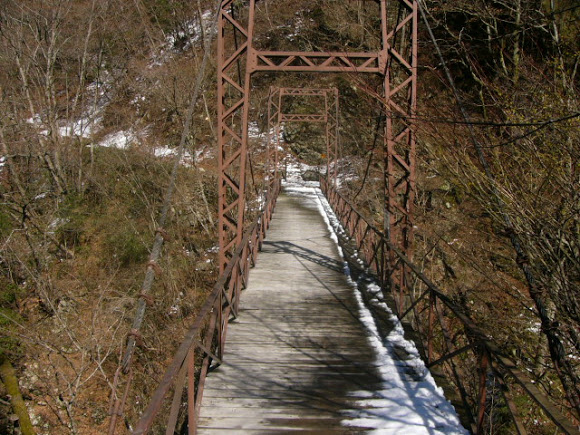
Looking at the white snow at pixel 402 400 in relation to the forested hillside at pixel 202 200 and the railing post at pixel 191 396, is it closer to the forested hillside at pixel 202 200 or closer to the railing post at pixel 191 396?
the forested hillside at pixel 202 200

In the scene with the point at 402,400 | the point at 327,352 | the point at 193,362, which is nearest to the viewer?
the point at 193,362

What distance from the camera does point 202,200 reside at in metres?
19.3

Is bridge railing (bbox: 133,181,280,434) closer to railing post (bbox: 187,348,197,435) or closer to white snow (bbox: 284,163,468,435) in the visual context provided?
railing post (bbox: 187,348,197,435)

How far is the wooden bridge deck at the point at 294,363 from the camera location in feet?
12.6

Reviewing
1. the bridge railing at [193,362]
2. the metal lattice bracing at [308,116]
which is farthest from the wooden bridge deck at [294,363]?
the metal lattice bracing at [308,116]

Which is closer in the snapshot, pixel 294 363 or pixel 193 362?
pixel 193 362

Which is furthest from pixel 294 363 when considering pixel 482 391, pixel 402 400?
pixel 482 391

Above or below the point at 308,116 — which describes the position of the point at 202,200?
below

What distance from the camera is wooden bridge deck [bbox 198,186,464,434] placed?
3.84m

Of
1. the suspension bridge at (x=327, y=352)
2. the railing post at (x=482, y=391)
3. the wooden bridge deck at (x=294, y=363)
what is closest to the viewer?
the railing post at (x=482, y=391)

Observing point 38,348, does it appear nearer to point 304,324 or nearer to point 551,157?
point 304,324

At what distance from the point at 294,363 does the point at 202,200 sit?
15.1 meters

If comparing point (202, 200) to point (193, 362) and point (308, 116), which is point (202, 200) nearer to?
point (308, 116)

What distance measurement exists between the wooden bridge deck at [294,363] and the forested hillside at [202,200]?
1.17 m
